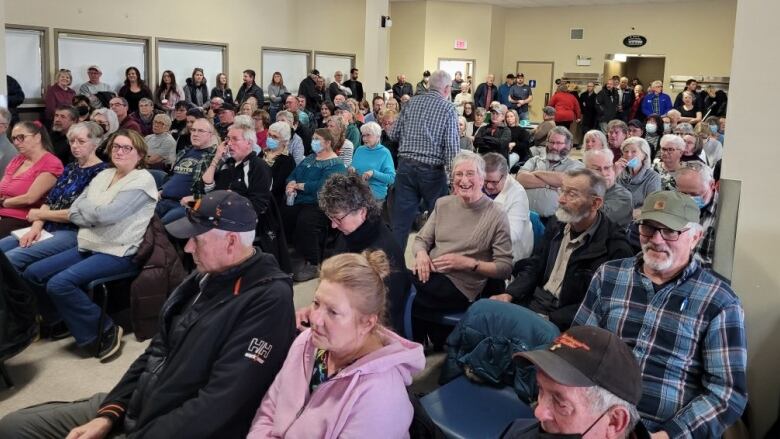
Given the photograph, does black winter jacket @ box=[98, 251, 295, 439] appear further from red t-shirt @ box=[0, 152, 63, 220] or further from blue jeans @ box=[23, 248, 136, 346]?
red t-shirt @ box=[0, 152, 63, 220]

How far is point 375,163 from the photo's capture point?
6164 mm

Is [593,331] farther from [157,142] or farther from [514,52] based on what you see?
[514,52]

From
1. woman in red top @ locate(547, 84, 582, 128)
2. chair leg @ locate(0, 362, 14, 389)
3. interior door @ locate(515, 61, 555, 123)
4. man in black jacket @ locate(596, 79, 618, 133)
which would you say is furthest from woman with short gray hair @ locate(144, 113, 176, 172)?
interior door @ locate(515, 61, 555, 123)

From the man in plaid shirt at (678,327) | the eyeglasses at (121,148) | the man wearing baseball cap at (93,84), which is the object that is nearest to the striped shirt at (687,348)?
the man in plaid shirt at (678,327)

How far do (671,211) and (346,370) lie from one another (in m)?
1.27

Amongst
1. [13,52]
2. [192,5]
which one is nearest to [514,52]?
[192,5]

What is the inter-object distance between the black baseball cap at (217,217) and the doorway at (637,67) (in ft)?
56.0

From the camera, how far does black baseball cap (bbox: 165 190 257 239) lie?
7.50 feet

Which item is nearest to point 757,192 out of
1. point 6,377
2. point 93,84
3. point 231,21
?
point 6,377

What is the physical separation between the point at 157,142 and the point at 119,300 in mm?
2945

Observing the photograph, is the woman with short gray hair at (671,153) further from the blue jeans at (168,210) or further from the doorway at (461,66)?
the doorway at (461,66)

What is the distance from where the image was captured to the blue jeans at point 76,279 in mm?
3807

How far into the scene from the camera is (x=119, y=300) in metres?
4.18

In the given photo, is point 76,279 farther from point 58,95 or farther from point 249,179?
point 58,95
